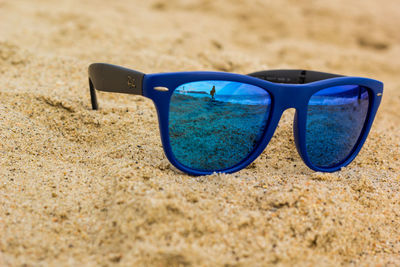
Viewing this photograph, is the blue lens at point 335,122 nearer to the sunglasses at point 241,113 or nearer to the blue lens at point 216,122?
the sunglasses at point 241,113

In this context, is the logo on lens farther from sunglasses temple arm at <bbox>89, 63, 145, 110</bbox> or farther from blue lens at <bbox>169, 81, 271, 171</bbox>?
blue lens at <bbox>169, 81, 271, 171</bbox>

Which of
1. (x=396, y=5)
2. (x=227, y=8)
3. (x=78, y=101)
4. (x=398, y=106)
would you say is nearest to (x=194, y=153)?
(x=78, y=101)

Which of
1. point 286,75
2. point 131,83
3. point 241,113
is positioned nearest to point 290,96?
point 241,113

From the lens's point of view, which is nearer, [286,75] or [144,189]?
[144,189]

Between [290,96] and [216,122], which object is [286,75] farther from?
[216,122]

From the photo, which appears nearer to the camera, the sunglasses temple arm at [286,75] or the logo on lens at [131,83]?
the logo on lens at [131,83]

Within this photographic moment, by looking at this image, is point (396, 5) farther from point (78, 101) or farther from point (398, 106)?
point (78, 101)

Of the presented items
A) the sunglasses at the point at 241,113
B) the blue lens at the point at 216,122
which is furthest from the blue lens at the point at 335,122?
the blue lens at the point at 216,122
